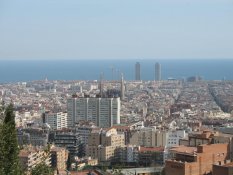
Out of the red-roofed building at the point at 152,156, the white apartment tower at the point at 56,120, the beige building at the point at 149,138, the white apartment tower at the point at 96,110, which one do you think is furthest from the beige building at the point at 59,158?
the white apartment tower at the point at 56,120

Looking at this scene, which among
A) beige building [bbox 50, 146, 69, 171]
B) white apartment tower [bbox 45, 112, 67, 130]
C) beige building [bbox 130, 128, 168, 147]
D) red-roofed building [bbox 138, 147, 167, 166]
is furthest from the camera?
white apartment tower [bbox 45, 112, 67, 130]

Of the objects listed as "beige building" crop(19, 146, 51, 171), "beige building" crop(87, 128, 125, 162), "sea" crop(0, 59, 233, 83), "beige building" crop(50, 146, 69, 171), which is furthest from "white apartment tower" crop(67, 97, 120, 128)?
"sea" crop(0, 59, 233, 83)

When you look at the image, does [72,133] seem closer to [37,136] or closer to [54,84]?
[37,136]

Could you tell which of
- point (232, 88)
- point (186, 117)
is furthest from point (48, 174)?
point (232, 88)

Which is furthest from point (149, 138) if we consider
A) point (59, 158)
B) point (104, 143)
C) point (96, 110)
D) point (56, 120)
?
point (56, 120)

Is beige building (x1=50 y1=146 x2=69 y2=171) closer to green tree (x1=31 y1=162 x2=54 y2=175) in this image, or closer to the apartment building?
the apartment building

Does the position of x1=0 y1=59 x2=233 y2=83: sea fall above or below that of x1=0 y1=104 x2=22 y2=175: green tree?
below

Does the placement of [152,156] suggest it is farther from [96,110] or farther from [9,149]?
[9,149]
